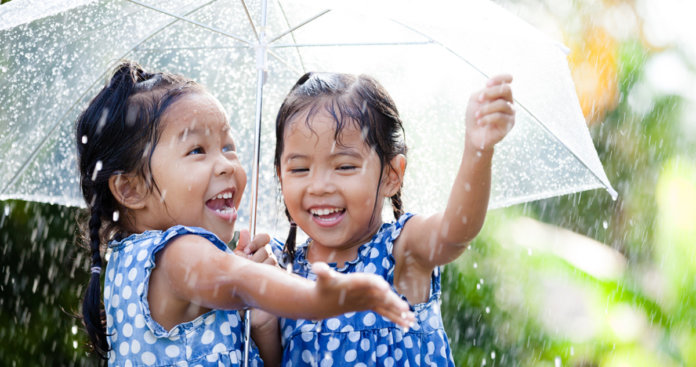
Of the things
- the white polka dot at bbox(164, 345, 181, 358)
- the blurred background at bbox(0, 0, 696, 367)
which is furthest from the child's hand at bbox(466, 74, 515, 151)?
the blurred background at bbox(0, 0, 696, 367)

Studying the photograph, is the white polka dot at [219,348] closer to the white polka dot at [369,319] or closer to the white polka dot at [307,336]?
the white polka dot at [307,336]

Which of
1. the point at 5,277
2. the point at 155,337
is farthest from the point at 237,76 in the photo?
the point at 5,277

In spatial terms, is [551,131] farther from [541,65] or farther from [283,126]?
[283,126]

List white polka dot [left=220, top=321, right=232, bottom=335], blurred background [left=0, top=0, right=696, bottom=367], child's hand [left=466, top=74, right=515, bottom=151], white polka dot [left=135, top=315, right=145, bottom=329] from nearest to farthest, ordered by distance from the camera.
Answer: child's hand [left=466, top=74, right=515, bottom=151]
white polka dot [left=135, top=315, right=145, bottom=329]
white polka dot [left=220, top=321, right=232, bottom=335]
blurred background [left=0, top=0, right=696, bottom=367]

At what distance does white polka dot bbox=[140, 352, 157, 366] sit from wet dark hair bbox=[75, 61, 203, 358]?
0.63 ft

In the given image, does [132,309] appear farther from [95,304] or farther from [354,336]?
[354,336]

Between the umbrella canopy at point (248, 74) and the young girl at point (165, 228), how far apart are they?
0.24 m

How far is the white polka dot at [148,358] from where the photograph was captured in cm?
237

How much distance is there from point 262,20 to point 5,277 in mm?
2613

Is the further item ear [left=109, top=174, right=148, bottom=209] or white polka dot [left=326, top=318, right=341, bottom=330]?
white polka dot [left=326, top=318, right=341, bottom=330]

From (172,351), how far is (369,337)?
66cm

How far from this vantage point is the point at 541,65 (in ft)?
8.15

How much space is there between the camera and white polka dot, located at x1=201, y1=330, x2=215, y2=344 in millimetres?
2402

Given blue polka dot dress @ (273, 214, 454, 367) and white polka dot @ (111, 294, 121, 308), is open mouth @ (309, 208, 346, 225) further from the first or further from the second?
white polka dot @ (111, 294, 121, 308)
